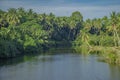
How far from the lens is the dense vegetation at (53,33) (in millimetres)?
60656

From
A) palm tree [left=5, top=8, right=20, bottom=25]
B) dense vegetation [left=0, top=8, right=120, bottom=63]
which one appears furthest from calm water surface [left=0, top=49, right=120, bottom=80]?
palm tree [left=5, top=8, right=20, bottom=25]

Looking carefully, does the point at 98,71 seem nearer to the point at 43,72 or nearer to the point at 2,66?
the point at 43,72

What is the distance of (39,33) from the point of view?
88.5 meters

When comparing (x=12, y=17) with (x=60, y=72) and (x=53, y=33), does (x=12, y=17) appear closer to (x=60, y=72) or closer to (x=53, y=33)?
(x=53, y=33)

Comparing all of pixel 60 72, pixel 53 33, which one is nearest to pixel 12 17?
pixel 53 33

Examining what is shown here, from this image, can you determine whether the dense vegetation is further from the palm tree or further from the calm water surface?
the calm water surface

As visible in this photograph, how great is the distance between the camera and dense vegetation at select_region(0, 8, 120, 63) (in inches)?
2388

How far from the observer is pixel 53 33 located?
4208 inches

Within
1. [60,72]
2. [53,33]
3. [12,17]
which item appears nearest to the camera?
[60,72]

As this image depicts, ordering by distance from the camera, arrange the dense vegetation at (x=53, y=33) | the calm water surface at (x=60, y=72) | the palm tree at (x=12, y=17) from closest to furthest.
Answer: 1. the calm water surface at (x=60, y=72)
2. the dense vegetation at (x=53, y=33)
3. the palm tree at (x=12, y=17)

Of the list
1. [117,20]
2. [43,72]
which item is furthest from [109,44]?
[43,72]

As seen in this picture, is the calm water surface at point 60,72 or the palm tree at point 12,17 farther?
the palm tree at point 12,17

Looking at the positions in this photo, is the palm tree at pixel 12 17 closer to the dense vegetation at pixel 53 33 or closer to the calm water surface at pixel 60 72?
the dense vegetation at pixel 53 33

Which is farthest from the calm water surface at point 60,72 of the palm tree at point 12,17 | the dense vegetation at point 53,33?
the palm tree at point 12,17
